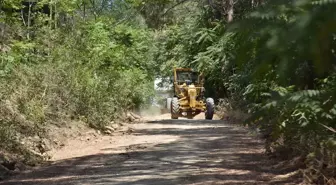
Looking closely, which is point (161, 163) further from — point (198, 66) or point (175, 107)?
point (198, 66)

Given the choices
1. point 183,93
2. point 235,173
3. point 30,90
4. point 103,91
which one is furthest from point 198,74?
point 235,173

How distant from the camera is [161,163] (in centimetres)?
1049

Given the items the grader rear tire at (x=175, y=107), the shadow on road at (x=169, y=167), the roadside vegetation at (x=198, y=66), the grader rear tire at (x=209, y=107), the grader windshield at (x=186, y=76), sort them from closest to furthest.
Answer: the roadside vegetation at (x=198, y=66) → the shadow on road at (x=169, y=167) → the grader rear tire at (x=175, y=107) → the grader rear tire at (x=209, y=107) → the grader windshield at (x=186, y=76)

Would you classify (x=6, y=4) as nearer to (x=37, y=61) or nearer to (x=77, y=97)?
(x=37, y=61)

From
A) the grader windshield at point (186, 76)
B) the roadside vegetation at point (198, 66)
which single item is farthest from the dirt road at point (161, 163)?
the grader windshield at point (186, 76)

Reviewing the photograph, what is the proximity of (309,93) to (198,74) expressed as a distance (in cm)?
2371

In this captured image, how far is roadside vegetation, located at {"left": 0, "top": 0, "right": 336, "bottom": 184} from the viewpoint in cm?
306

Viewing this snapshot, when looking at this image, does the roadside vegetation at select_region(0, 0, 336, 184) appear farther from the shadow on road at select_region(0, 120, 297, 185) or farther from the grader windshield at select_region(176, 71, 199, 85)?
the grader windshield at select_region(176, 71, 199, 85)

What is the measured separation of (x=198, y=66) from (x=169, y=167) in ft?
67.5

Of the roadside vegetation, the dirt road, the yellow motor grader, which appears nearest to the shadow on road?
the dirt road

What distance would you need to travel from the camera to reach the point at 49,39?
57.4 feet

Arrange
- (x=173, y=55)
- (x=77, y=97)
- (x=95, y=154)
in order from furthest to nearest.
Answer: (x=173, y=55), (x=77, y=97), (x=95, y=154)

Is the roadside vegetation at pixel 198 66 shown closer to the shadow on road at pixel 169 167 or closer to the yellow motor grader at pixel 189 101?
the shadow on road at pixel 169 167

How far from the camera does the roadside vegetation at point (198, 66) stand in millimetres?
3064
